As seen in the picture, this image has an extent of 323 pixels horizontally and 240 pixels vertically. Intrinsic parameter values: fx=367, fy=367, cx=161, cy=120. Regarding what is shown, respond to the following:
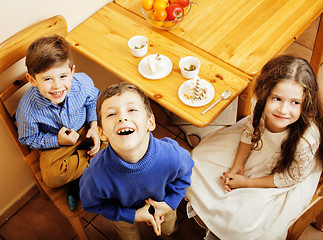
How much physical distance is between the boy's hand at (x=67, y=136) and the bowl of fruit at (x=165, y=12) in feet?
2.19

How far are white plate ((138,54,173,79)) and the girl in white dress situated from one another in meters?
0.41

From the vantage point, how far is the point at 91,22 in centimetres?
191

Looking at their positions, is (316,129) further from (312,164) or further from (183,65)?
(183,65)

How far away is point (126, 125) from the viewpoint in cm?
121

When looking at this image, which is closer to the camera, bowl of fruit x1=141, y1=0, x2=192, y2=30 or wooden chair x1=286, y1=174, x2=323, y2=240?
wooden chair x1=286, y1=174, x2=323, y2=240

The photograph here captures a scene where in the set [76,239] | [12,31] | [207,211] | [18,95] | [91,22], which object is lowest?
[76,239]

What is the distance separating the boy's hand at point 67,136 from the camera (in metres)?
1.63

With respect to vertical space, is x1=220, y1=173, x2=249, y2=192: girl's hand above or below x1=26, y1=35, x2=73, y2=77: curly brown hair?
below

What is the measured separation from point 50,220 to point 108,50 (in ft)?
3.50

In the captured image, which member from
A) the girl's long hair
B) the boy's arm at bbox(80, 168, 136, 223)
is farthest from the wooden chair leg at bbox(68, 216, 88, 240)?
the girl's long hair

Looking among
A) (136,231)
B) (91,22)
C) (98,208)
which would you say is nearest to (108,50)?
(91,22)

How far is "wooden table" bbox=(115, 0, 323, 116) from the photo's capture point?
1.72 metres

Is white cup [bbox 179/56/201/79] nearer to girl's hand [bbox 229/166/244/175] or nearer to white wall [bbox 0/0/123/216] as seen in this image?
girl's hand [bbox 229/166/244/175]

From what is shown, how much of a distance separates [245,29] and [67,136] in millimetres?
991
